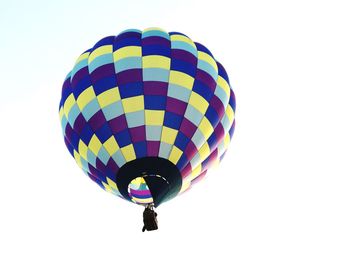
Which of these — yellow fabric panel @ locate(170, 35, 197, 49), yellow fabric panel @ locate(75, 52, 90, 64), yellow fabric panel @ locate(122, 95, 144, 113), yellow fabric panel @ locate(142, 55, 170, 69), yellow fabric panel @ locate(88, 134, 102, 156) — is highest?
yellow fabric panel @ locate(170, 35, 197, 49)

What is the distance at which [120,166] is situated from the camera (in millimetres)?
8539

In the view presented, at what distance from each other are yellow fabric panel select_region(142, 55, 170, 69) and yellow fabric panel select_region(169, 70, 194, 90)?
0.22 m

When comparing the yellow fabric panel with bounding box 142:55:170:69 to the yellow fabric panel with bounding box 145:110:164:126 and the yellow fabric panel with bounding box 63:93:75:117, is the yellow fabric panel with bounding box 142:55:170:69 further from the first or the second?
the yellow fabric panel with bounding box 63:93:75:117

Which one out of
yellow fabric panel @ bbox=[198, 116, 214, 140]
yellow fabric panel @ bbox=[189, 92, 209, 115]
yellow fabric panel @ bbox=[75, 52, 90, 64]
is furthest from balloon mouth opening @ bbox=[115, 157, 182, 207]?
yellow fabric panel @ bbox=[75, 52, 90, 64]

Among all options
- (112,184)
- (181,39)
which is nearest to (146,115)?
(112,184)

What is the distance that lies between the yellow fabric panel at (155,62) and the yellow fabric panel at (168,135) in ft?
4.46

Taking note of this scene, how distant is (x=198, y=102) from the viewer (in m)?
9.08

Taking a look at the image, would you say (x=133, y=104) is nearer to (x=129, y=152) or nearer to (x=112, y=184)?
(x=129, y=152)

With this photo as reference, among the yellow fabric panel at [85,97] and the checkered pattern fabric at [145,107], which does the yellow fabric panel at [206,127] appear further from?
the yellow fabric panel at [85,97]

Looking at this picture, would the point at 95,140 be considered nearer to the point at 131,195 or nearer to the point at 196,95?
the point at 131,195

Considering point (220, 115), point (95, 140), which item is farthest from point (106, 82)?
point (220, 115)

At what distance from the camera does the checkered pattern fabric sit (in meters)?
8.62

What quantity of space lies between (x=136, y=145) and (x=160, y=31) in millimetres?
2943

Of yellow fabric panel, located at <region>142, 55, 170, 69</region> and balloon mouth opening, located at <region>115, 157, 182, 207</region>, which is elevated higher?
yellow fabric panel, located at <region>142, 55, 170, 69</region>
